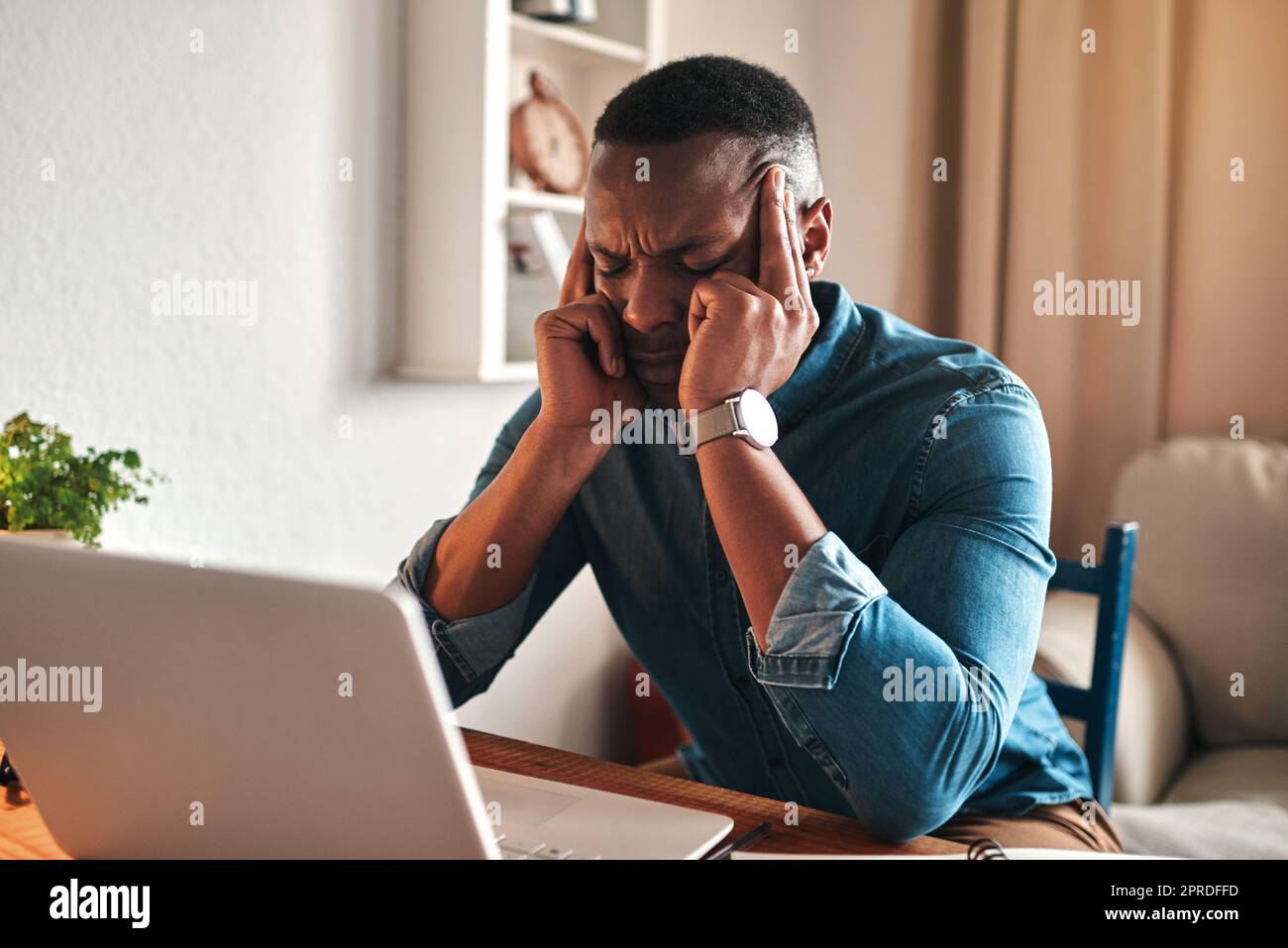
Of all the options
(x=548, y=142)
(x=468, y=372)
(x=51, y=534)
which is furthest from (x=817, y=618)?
(x=548, y=142)

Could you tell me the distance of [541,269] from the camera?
199cm

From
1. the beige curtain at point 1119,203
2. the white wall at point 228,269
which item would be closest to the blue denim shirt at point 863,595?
the white wall at point 228,269

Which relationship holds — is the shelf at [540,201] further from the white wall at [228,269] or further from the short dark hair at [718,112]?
the short dark hair at [718,112]

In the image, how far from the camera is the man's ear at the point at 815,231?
1.09 meters

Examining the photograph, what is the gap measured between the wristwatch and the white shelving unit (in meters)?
1.00

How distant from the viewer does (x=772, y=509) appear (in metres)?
0.87

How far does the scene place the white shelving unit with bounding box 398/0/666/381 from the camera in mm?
1852

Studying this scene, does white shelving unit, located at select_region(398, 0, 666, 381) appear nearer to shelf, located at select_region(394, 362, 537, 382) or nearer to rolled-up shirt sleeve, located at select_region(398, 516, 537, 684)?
shelf, located at select_region(394, 362, 537, 382)

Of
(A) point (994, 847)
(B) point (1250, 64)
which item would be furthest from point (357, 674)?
(B) point (1250, 64)

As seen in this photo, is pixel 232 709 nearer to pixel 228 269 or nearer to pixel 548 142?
pixel 228 269

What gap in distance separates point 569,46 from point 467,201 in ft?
1.29

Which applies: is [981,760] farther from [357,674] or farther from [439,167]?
[439,167]

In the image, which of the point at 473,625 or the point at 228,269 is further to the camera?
the point at 228,269

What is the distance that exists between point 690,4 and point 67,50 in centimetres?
149
